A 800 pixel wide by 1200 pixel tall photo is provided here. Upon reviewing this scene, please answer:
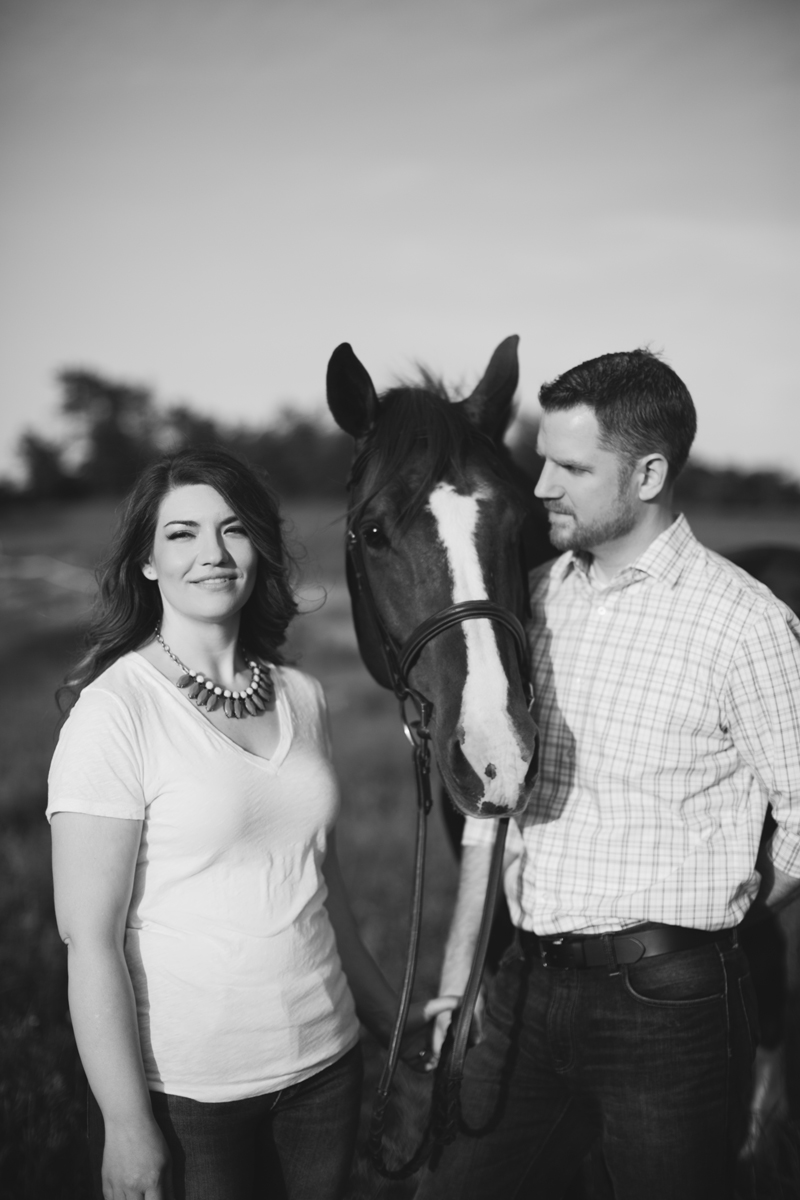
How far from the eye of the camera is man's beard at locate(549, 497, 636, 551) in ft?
6.46

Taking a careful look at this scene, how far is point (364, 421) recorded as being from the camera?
98.0 inches

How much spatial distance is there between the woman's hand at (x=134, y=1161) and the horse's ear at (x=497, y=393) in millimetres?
1890

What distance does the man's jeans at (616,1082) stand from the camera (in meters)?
1.76

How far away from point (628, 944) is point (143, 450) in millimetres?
5711

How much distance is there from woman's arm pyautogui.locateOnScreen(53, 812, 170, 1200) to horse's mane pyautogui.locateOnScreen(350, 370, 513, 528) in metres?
1.05

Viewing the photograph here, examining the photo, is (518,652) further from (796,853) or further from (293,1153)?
(293,1153)

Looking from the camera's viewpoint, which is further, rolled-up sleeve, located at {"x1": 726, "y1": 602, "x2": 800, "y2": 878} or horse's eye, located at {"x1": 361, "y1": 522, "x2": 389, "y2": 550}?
horse's eye, located at {"x1": 361, "y1": 522, "x2": 389, "y2": 550}

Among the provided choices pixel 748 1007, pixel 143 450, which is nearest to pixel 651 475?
pixel 748 1007

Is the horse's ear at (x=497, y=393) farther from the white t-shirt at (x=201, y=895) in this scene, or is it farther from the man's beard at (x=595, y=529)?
the white t-shirt at (x=201, y=895)

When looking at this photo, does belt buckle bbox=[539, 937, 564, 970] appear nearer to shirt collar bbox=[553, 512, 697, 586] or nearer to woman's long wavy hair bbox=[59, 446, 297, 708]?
shirt collar bbox=[553, 512, 697, 586]

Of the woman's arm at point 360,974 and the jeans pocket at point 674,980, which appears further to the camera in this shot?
the woman's arm at point 360,974

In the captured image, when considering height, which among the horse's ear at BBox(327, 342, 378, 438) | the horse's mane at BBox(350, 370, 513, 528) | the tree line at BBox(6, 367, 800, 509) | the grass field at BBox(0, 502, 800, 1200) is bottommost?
the grass field at BBox(0, 502, 800, 1200)

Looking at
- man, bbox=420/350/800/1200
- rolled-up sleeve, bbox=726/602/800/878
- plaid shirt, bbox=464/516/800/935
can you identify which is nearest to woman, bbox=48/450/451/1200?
man, bbox=420/350/800/1200

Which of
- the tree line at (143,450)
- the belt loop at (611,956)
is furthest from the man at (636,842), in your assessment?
the tree line at (143,450)
